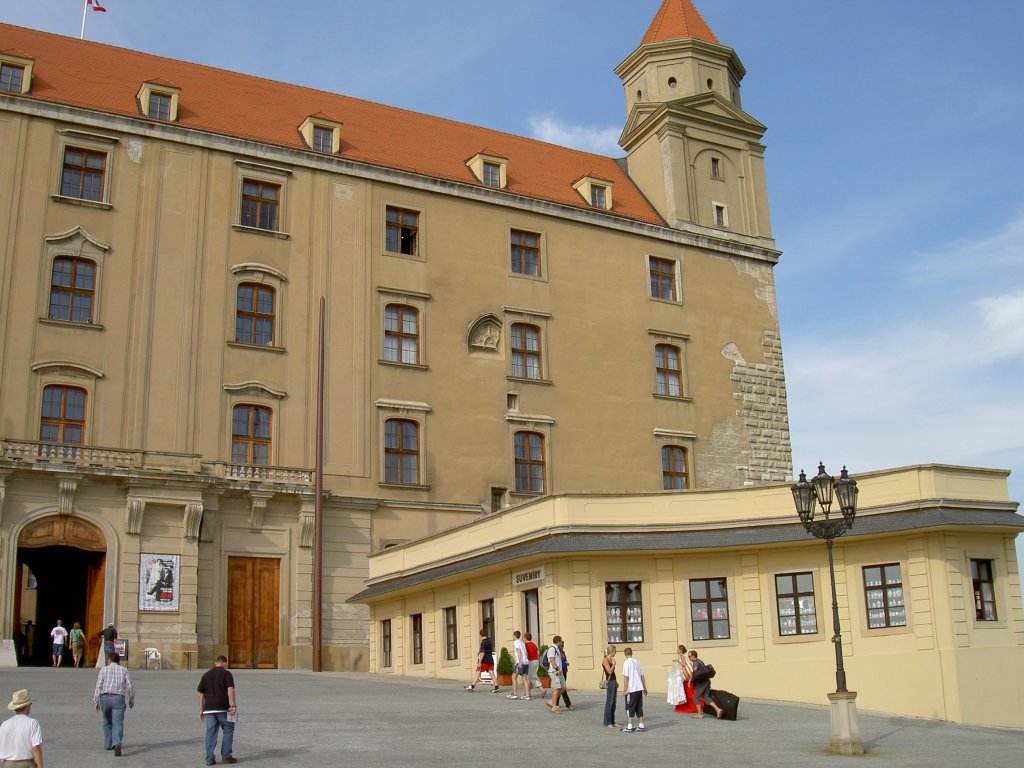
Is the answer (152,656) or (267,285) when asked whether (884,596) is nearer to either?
(152,656)

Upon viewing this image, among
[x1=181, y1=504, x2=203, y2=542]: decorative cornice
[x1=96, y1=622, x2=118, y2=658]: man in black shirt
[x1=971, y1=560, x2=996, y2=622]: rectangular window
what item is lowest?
[x1=96, y1=622, x2=118, y2=658]: man in black shirt

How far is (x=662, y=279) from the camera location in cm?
4488

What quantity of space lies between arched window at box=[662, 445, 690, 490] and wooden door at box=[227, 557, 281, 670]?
14377 millimetres

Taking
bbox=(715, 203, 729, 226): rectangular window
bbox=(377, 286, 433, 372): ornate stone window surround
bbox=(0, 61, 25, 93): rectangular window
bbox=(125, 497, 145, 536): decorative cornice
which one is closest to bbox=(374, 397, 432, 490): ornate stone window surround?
bbox=(377, 286, 433, 372): ornate stone window surround

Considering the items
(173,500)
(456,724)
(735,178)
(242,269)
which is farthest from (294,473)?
(735,178)

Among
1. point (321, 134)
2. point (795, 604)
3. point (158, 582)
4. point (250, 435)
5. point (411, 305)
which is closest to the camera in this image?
point (795, 604)

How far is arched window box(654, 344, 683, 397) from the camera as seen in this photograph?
43.4 m

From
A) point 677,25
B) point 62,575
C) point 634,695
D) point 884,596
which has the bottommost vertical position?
point 634,695

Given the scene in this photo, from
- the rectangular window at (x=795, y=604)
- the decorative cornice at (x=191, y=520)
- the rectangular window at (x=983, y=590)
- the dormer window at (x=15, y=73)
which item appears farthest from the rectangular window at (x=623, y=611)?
the dormer window at (x=15, y=73)

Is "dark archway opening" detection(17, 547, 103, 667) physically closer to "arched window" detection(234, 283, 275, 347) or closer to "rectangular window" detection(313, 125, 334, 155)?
"arched window" detection(234, 283, 275, 347)

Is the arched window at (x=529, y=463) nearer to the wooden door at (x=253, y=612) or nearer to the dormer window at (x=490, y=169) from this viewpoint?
the wooden door at (x=253, y=612)

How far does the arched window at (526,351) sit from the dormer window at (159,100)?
42.8 ft

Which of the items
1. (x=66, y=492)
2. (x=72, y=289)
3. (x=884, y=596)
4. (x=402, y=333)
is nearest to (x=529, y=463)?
(x=402, y=333)

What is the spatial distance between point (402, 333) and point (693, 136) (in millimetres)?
15541
